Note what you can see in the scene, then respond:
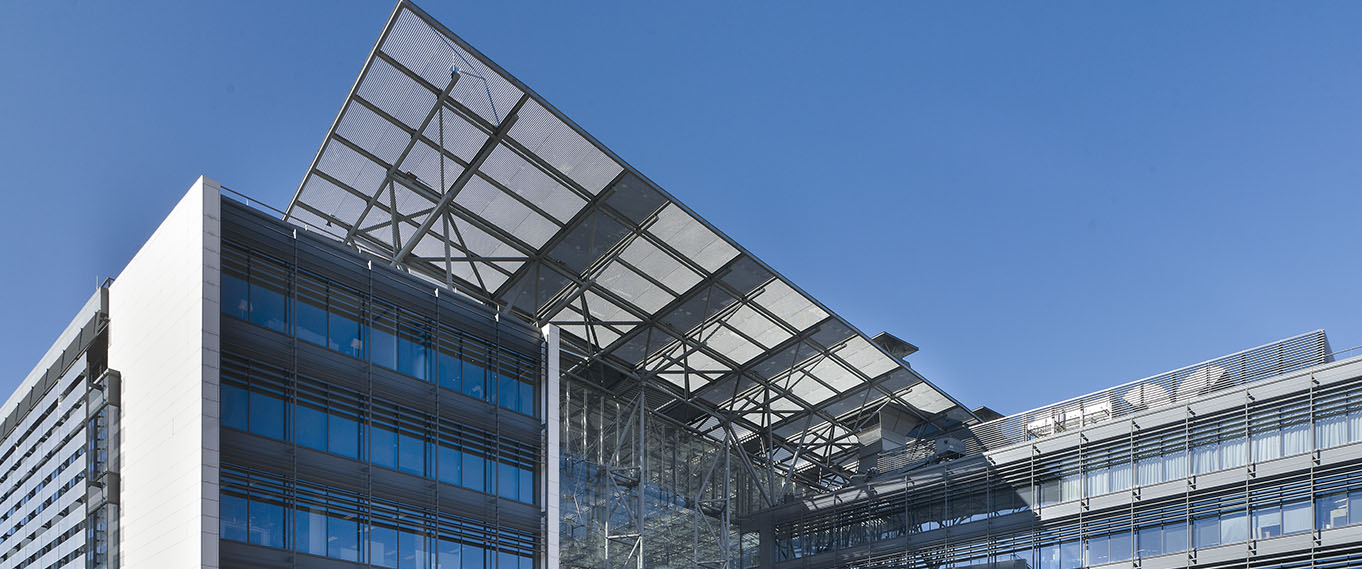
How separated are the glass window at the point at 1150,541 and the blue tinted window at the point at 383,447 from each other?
2538 cm

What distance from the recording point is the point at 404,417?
35.8 metres

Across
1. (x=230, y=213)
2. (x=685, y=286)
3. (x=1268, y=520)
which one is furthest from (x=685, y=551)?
(x=230, y=213)

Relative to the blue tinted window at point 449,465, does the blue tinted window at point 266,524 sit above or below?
below

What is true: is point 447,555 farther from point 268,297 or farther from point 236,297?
point 236,297

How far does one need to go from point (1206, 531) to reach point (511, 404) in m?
23.7

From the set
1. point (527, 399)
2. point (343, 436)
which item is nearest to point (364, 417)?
point (343, 436)

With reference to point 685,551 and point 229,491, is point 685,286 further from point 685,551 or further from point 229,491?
point 229,491

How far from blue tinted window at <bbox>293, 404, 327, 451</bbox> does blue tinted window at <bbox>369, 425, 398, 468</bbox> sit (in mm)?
1647

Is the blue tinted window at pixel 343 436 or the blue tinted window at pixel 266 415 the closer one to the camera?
the blue tinted window at pixel 266 415

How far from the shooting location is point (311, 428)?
108 feet

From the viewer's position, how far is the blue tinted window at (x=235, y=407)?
102ft

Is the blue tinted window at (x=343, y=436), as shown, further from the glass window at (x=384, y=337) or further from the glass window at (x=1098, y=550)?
the glass window at (x=1098, y=550)

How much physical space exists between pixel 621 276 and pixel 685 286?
2.65 m

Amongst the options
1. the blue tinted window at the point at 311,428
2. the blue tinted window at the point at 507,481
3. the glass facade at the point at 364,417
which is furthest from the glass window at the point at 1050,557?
the blue tinted window at the point at 311,428
